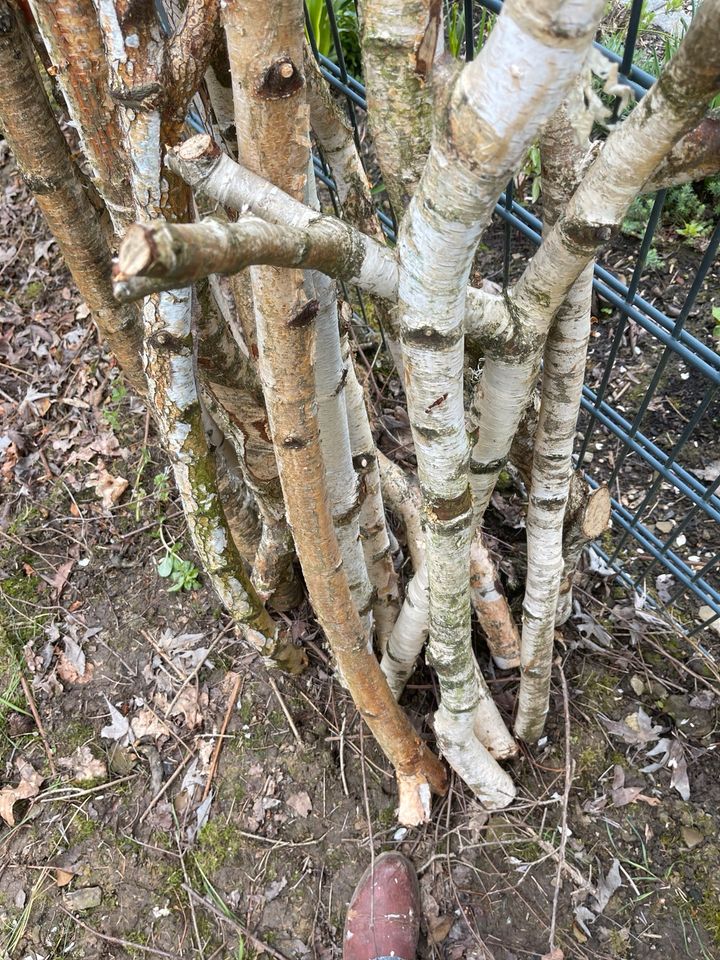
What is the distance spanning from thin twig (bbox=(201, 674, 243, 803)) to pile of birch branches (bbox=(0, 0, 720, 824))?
0.58 m

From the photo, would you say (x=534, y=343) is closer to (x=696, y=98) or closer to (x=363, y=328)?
(x=696, y=98)

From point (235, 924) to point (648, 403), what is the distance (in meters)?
1.88

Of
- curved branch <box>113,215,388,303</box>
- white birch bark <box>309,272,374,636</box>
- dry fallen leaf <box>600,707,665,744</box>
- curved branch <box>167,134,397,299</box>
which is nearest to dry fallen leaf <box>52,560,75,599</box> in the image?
white birch bark <box>309,272,374,636</box>

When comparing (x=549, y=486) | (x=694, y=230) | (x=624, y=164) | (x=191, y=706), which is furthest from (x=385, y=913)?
(x=694, y=230)

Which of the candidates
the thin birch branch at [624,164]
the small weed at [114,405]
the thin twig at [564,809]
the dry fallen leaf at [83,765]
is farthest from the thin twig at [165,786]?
the thin birch branch at [624,164]

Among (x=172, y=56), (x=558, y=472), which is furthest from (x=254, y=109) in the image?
(x=558, y=472)

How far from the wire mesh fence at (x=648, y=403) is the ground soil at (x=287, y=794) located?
23 centimetres

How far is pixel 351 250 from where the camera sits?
0.87m


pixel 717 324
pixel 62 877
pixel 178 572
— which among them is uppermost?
pixel 717 324

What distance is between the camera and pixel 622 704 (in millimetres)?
2113

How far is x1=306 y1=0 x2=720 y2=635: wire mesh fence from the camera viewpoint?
180 centimetres

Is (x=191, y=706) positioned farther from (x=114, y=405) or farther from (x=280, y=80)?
(x=280, y=80)

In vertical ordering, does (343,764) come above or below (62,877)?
above

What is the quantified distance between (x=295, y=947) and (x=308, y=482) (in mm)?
1515
